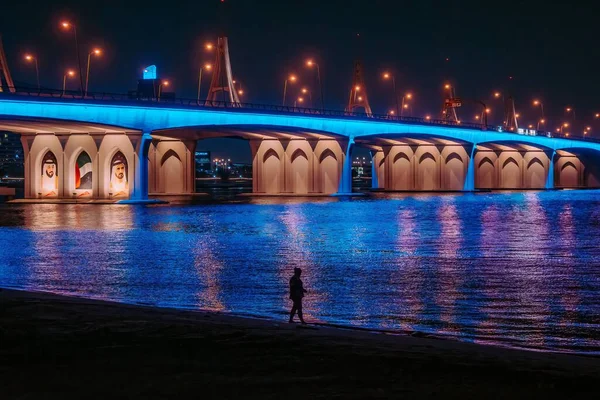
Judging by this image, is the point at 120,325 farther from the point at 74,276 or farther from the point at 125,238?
the point at 125,238

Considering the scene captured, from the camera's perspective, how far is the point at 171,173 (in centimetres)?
9094

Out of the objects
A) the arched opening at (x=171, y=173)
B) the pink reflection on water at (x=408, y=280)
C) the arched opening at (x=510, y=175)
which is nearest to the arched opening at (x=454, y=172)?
the arched opening at (x=510, y=175)

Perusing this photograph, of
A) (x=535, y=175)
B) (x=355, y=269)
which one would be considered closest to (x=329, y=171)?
(x=535, y=175)

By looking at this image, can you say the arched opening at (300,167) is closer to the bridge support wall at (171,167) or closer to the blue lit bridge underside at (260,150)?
the blue lit bridge underside at (260,150)

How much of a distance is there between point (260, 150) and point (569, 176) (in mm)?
73280

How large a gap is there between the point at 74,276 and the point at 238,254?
280 inches

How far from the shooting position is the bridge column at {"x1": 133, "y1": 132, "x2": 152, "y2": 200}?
65.4 m

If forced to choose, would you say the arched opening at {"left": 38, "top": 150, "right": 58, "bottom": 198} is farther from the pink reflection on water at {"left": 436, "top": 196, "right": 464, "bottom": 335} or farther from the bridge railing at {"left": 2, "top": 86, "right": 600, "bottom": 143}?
the pink reflection on water at {"left": 436, "top": 196, "right": 464, "bottom": 335}

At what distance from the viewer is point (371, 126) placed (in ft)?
285

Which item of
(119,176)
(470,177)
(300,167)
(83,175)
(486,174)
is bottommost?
(470,177)

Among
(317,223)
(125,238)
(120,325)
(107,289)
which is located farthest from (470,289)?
(317,223)

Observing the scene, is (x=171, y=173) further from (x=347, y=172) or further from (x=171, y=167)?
(x=347, y=172)

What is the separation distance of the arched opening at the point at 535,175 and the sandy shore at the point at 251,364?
119146 millimetres

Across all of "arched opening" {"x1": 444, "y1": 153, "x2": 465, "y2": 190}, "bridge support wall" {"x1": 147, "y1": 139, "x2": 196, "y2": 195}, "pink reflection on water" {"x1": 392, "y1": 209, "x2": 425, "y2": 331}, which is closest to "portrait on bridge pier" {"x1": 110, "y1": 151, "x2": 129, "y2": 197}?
"bridge support wall" {"x1": 147, "y1": 139, "x2": 196, "y2": 195}
